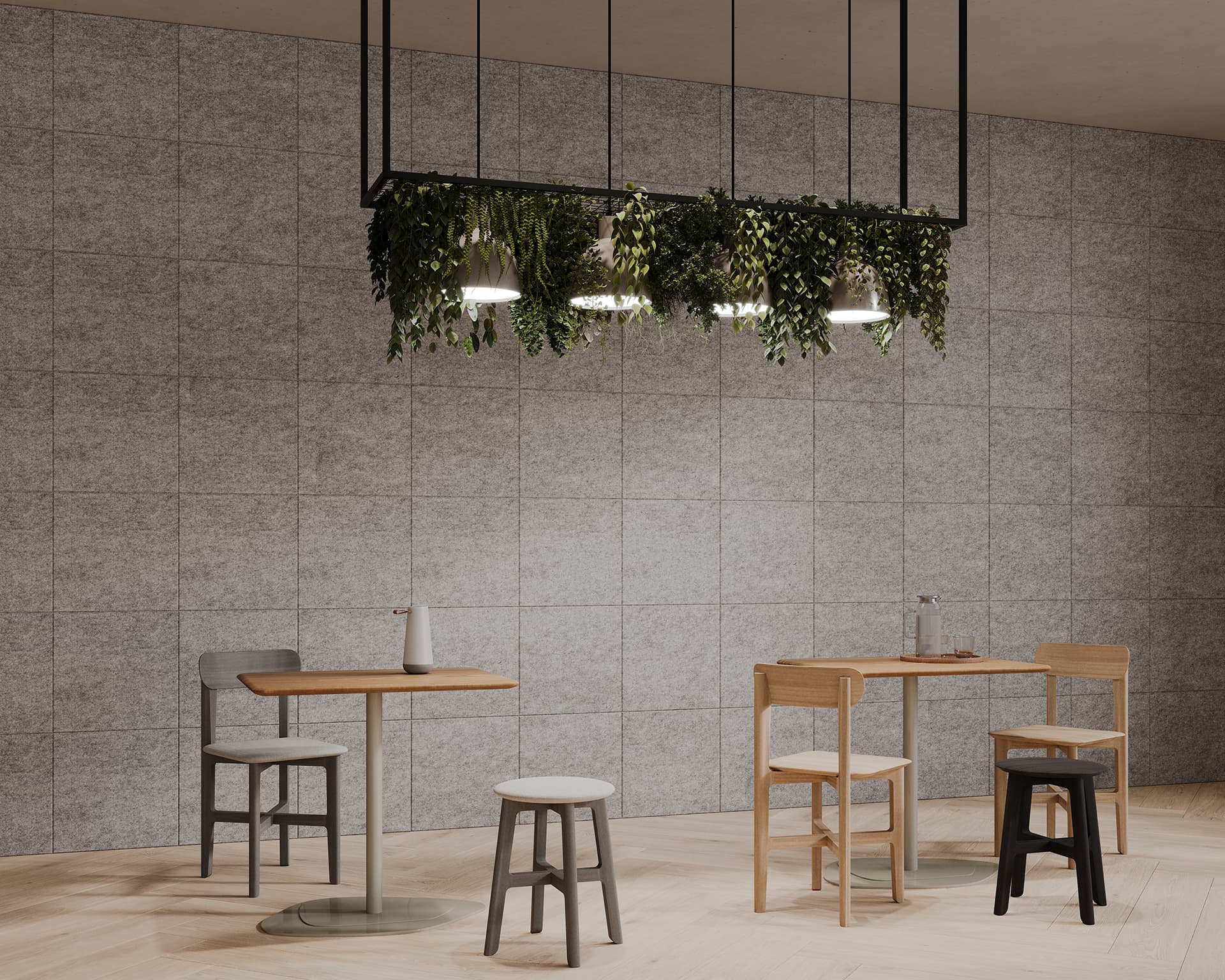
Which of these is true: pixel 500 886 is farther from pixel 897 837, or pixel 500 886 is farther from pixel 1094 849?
pixel 1094 849

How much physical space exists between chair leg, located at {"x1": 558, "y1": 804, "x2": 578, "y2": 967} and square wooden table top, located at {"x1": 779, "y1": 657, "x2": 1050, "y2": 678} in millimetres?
1251

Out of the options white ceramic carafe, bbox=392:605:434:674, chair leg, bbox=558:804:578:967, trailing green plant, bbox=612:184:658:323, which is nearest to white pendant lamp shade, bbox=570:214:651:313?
trailing green plant, bbox=612:184:658:323

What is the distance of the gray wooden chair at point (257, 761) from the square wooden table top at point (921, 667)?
1.68 m

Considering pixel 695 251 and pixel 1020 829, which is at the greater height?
pixel 695 251

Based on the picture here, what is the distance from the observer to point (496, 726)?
5641mm

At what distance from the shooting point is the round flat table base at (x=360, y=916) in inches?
157

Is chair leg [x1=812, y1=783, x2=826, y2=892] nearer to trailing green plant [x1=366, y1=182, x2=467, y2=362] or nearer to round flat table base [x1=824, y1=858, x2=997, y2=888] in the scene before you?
round flat table base [x1=824, y1=858, x2=997, y2=888]

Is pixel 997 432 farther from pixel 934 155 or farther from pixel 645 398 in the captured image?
pixel 645 398

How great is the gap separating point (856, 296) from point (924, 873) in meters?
2.13

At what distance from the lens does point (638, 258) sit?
4281 mm

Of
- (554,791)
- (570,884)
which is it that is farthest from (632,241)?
(570,884)

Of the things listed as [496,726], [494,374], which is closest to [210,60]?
[494,374]

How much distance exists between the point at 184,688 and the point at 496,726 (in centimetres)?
133

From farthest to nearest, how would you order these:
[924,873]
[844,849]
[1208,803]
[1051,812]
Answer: [1208,803]
[1051,812]
[924,873]
[844,849]
